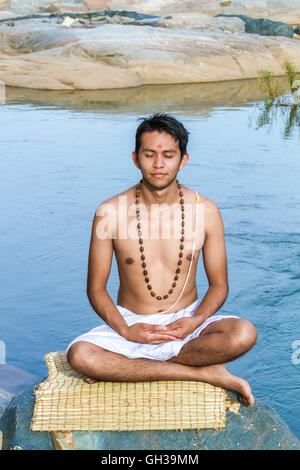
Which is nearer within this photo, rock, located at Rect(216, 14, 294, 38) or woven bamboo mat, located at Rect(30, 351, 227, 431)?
woven bamboo mat, located at Rect(30, 351, 227, 431)

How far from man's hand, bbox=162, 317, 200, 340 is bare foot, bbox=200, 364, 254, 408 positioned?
0.21 meters

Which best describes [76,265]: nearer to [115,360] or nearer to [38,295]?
[38,295]

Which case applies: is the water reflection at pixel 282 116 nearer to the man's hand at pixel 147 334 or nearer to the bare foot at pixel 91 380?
the man's hand at pixel 147 334

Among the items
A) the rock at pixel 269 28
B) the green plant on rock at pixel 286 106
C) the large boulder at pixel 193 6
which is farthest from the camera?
the large boulder at pixel 193 6

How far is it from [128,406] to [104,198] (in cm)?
419

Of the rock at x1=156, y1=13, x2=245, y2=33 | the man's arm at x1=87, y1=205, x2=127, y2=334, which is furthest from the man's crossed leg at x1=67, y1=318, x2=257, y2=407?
the rock at x1=156, y1=13, x2=245, y2=33

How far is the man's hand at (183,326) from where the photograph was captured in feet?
9.64

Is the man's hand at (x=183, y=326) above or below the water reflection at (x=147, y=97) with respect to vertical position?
above

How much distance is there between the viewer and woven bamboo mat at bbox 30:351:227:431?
2666 mm

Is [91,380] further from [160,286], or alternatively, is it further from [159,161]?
[159,161]

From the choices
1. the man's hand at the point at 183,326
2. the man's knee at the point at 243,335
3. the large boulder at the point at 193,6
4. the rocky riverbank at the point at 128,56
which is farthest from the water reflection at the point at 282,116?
the large boulder at the point at 193,6

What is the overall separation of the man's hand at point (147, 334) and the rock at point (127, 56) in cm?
1259

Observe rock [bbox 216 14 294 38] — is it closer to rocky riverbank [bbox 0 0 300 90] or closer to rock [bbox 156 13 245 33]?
rock [bbox 156 13 245 33]

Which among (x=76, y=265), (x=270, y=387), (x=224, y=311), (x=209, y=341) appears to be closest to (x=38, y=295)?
(x=76, y=265)
